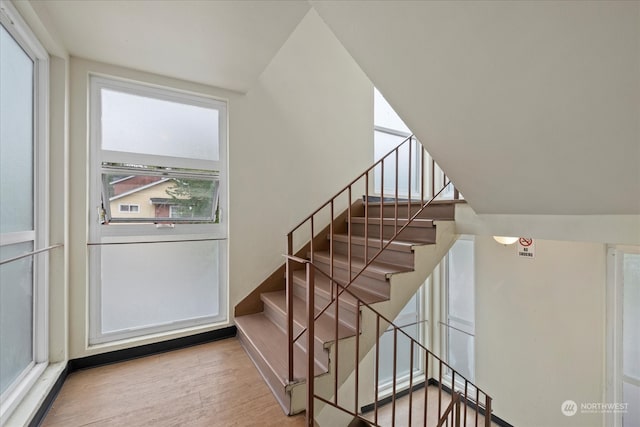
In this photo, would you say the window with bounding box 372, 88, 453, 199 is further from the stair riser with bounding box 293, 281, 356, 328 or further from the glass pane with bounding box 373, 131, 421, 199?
the stair riser with bounding box 293, 281, 356, 328

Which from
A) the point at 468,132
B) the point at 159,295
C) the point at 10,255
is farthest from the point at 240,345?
the point at 468,132

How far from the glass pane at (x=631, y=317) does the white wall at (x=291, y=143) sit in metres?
2.59

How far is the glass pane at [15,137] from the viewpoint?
1.32 meters

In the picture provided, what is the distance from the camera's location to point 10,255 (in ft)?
4.50

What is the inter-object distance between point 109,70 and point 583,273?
447 centimetres

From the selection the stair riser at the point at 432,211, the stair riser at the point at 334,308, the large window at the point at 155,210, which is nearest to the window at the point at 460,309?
the stair riser at the point at 432,211

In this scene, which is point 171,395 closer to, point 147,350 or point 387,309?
point 147,350

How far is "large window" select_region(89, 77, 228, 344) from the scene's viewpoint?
202 cm

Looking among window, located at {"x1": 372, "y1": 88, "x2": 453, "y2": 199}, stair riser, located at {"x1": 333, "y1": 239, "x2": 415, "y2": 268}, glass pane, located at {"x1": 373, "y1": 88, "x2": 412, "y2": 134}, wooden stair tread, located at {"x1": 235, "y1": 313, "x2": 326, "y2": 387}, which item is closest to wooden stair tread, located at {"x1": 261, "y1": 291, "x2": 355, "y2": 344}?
wooden stair tread, located at {"x1": 235, "y1": 313, "x2": 326, "y2": 387}

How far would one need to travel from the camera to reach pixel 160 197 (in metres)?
2.18

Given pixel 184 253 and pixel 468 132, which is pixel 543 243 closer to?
pixel 468 132

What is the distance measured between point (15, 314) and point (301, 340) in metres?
1.58

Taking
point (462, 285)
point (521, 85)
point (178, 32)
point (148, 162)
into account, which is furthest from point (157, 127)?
point (462, 285)

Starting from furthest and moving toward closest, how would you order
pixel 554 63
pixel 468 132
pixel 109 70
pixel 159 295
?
1. pixel 159 295
2. pixel 109 70
3. pixel 468 132
4. pixel 554 63
